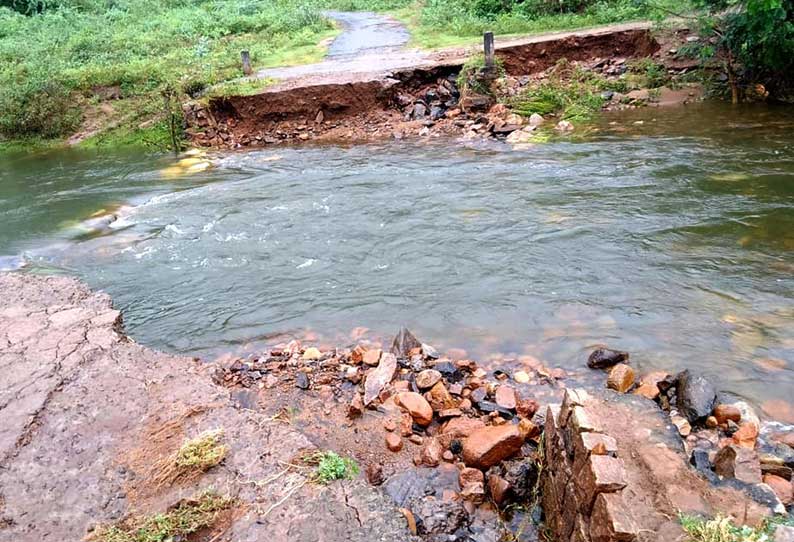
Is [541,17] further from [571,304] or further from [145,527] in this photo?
[145,527]

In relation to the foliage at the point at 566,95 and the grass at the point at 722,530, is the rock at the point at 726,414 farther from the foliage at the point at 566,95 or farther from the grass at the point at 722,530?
the foliage at the point at 566,95

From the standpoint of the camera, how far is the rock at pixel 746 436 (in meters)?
3.90

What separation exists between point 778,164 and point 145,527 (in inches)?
352

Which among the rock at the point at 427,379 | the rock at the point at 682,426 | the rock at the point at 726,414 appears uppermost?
the rock at the point at 427,379

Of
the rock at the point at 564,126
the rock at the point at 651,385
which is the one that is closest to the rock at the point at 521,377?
the rock at the point at 651,385

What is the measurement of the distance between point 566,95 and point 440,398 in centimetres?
998

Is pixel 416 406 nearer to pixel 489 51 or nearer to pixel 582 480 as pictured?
pixel 582 480

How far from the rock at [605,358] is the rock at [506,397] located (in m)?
0.81

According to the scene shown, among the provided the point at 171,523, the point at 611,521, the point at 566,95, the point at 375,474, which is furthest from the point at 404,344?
the point at 566,95

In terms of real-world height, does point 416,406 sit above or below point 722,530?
below

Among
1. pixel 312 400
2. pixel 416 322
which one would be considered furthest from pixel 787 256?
pixel 312 400

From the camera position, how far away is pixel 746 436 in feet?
13.0

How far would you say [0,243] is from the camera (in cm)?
871

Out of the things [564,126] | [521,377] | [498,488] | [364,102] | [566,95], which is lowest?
[521,377]
